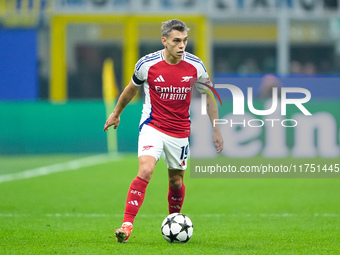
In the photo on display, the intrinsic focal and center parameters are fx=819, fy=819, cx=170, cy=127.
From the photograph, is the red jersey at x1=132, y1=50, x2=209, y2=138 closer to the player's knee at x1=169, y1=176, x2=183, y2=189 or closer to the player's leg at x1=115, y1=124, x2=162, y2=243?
the player's leg at x1=115, y1=124, x2=162, y2=243

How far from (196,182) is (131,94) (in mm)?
7077

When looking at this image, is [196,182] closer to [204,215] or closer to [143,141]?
[204,215]

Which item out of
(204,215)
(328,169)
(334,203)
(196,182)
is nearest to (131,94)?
(204,215)

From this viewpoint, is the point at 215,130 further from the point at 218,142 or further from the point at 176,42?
the point at 176,42

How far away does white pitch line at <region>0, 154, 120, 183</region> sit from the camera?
612 inches

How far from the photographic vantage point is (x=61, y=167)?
17391 mm

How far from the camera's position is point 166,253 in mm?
7027

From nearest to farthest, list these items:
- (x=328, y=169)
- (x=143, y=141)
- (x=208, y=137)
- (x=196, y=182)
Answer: (x=143, y=141) < (x=196, y=182) < (x=328, y=169) < (x=208, y=137)

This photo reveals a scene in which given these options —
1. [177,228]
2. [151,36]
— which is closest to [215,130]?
[177,228]

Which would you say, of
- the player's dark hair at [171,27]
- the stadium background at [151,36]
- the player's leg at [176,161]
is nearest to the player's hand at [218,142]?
the player's leg at [176,161]

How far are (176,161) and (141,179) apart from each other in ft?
1.71

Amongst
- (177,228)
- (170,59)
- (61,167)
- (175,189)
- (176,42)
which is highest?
(176,42)

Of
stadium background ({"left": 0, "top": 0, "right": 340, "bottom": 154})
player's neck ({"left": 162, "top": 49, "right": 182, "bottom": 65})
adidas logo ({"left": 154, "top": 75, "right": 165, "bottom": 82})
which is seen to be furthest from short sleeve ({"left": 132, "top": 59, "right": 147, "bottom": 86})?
stadium background ({"left": 0, "top": 0, "right": 340, "bottom": 154})

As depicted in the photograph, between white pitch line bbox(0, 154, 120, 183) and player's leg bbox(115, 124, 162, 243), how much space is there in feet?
24.1
